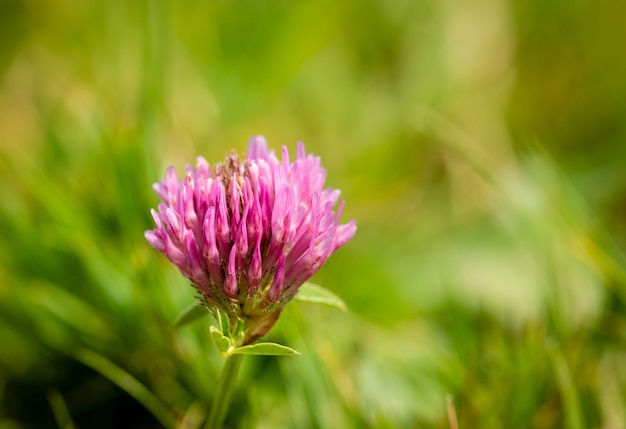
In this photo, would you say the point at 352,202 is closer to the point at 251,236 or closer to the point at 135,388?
the point at 135,388

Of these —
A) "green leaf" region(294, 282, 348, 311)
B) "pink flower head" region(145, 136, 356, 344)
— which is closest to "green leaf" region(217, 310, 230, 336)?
"pink flower head" region(145, 136, 356, 344)

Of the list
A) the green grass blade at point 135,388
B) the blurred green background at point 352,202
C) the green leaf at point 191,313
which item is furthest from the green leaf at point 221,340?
the green grass blade at point 135,388

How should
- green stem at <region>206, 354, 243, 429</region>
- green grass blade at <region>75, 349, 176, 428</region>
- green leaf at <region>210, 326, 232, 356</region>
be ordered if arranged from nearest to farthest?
green leaf at <region>210, 326, 232, 356</region> < green stem at <region>206, 354, 243, 429</region> < green grass blade at <region>75, 349, 176, 428</region>

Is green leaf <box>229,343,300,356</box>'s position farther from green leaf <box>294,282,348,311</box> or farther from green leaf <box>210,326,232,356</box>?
green leaf <box>294,282,348,311</box>

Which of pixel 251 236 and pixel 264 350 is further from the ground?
pixel 251 236

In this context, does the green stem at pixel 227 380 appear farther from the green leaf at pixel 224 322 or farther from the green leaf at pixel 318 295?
the green leaf at pixel 318 295

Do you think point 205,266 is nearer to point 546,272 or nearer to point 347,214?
point 546,272

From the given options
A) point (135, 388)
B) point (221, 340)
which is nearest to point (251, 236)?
point (221, 340)
